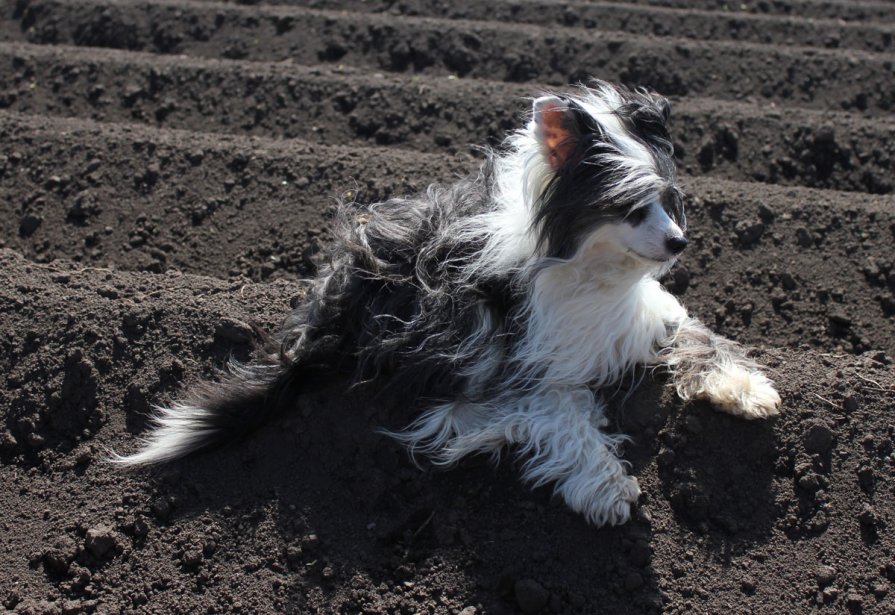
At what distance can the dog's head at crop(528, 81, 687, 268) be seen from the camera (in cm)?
409

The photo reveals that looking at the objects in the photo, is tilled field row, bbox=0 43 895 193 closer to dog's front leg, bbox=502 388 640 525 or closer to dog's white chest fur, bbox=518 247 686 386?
dog's white chest fur, bbox=518 247 686 386

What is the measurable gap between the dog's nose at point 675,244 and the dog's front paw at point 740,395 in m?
1.06

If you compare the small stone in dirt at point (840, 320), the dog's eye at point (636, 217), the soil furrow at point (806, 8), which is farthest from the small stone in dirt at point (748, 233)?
the soil furrow at point (806, 8)

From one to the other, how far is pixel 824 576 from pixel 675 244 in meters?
1.90

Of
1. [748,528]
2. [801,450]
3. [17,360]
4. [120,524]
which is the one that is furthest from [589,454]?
[17,360]

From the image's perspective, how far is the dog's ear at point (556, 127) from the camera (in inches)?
161

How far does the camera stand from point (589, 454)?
4.64m

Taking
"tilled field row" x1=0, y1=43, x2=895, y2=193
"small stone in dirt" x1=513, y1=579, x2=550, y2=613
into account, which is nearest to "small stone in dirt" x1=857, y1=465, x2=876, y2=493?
"small stone in dirt" x1=513, y1=579, x2=550, y2=613

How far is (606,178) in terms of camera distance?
410cm

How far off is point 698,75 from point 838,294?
3169mm

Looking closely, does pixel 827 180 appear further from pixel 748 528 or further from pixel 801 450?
pixel 748 528

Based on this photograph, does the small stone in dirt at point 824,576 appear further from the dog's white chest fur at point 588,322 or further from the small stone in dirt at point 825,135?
the small stone in dirt at point 825,135

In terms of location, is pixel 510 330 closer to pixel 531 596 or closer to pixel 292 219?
pixel 531 596

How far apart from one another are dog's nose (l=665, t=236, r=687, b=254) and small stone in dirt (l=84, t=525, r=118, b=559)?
128 inches
